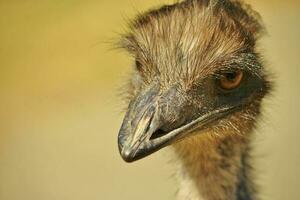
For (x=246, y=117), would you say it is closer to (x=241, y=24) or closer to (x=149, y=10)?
(x=241, y=24)

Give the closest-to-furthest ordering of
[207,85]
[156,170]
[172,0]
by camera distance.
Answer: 1. [207,85]
2. [172,0]
3. [156,170]

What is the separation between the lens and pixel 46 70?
1.52 metres

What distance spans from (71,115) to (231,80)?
16.4 inches

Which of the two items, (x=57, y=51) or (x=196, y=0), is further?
(x=57, y=51)

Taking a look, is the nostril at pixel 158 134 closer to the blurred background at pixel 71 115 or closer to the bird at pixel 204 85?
the bird at pixel 204 85

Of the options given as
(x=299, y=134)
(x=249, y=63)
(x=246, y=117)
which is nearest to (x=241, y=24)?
(x=249, y=63)

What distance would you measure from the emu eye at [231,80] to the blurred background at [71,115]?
22 centimetres

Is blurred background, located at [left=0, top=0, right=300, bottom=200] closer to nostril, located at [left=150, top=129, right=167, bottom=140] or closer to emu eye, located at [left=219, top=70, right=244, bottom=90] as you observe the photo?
emu eye, located at [left=219, top=70, right=244, bottom=90]

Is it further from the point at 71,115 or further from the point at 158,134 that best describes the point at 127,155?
the point at 71,115

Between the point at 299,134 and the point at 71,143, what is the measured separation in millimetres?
509

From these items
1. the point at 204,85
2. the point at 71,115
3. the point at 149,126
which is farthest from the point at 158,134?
the point at 71,115

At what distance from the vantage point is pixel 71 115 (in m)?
1.54

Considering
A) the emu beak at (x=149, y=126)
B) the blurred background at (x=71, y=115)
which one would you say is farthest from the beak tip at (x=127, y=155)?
the blurred background at (x=71, y=115)

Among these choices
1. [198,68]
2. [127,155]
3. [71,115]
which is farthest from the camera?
[71,115]
